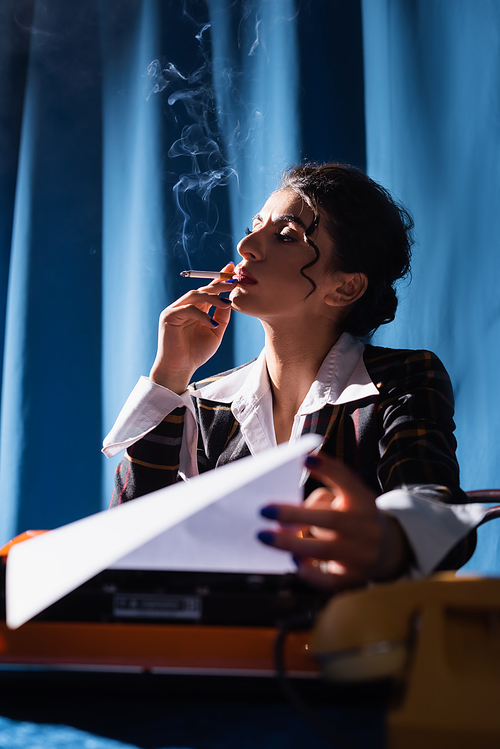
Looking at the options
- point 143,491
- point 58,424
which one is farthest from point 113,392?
point 143,491

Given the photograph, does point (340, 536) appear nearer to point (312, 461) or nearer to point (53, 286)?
point (312, 461)

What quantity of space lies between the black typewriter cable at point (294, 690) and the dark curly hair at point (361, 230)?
85 cm

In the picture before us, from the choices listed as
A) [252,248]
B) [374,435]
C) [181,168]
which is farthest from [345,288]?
[181,168]

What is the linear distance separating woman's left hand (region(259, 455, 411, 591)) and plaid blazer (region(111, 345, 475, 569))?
0.33m

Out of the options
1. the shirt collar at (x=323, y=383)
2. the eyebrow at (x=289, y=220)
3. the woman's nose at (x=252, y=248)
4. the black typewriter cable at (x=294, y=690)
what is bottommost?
the black typewriter cable at (x=294, y=690)

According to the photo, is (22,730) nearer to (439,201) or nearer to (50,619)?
(50,619)

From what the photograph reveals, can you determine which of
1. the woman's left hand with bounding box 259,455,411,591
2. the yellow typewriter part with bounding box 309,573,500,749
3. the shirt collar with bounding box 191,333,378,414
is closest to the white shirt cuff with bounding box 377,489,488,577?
the woman's left hand with bounding box 259,455,411,591

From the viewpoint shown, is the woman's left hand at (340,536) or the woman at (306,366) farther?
the woman at (306,366)

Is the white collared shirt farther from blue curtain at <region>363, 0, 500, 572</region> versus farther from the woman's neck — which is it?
blue curtain at <region>363, 0, 500, 572</region>

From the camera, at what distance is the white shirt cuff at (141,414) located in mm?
1044

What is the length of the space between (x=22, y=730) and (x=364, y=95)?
1542 mm

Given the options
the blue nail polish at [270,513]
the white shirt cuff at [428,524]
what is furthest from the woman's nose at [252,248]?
the blue nail polish at [270,513]

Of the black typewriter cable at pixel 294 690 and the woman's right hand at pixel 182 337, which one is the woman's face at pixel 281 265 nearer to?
the woman's right hand at pixel 182 337

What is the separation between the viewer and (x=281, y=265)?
43.3 inches
